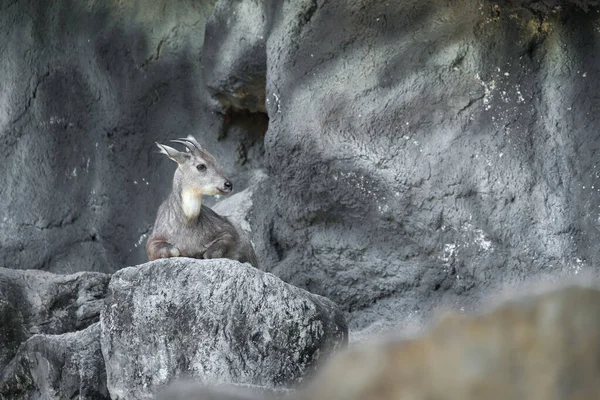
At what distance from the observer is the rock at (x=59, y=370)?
594 cm

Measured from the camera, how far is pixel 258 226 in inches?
323

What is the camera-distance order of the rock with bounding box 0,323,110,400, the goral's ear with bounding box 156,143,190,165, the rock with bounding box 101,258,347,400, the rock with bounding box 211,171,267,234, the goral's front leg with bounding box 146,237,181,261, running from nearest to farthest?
1. the rock with bounding box 101,258,347,400
2. the rock with bounding box 0,323,110,400
3. the goral's front leg with bounding box 146,237,181,261
4. the goral's ear with bounding box 156,143,190,165
5. the rock with bounding box 211,171,267,234

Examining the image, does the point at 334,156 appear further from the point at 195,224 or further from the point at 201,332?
the point at 201,332

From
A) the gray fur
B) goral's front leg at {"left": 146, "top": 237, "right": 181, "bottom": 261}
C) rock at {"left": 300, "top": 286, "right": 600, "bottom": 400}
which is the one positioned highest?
rock at {"left": 300, "top": 286, "right": 600, "bottom": 400}

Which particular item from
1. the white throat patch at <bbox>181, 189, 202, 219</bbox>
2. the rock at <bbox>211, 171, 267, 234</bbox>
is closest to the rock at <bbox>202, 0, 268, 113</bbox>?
the rock at <bbox>211, 171, 267, 234</bbox>

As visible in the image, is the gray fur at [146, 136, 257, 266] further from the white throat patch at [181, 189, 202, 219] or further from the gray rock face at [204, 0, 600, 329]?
the gray rock face at [204, 0, 600, 329]

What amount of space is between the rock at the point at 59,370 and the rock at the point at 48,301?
0.67 meters

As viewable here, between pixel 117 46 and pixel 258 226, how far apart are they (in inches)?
96.1

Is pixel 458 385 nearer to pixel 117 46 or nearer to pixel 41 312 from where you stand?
pixel 41 312

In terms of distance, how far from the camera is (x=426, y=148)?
729cm

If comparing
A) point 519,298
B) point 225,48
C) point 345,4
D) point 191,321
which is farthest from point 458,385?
point 225,48

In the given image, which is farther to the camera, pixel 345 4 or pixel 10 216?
pixel 10 216

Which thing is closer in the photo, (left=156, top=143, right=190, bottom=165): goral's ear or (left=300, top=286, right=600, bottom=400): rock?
(left=300, top=286, right=600, bottom=400): rock

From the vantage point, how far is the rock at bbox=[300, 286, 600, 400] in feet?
3.54
